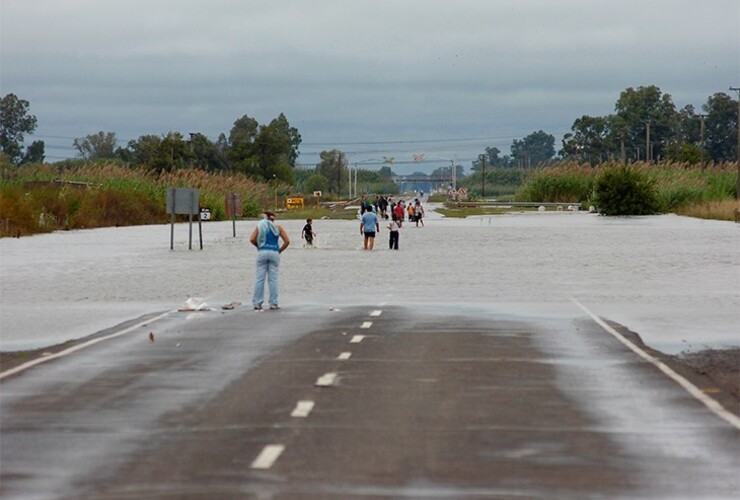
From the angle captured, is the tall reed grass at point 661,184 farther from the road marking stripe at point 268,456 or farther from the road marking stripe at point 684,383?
the road marking stripe at point 268,456

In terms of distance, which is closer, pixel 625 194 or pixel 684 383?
pixel 684 383

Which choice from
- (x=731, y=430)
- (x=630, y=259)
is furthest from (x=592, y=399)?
(x=630, y=259)

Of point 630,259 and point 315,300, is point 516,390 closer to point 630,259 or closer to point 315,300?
point 315,300

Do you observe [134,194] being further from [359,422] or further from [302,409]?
[359,422]

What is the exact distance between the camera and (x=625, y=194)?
96875mm

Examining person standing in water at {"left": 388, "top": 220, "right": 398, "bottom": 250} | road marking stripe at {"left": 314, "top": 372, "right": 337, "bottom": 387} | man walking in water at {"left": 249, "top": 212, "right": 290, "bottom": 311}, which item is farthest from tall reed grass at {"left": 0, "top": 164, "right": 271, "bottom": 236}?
road marking stripe at {"left": 314, "top": 372, "right": 337, "bottom": 387}

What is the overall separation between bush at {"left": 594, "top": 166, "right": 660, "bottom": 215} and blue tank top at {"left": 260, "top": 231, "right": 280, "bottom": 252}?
2877 inches

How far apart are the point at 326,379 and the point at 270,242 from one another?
10.4 metres

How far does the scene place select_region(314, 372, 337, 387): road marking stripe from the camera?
1483 centimetres

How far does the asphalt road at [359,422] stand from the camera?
9664 mm

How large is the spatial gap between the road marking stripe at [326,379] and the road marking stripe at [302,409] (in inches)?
52.7

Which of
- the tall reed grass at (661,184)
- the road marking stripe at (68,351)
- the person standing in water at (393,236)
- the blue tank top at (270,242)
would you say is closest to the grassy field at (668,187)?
the tall reed grass at (661,184)

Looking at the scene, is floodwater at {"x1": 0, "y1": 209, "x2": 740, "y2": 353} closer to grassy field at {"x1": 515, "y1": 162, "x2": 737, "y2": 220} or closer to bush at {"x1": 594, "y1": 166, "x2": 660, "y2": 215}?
bush at {"x1": 594, "y1": 166, "x2": 660, "y2": 215}

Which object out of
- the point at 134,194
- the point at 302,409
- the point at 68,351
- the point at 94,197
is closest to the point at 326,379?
the point at 302,409
